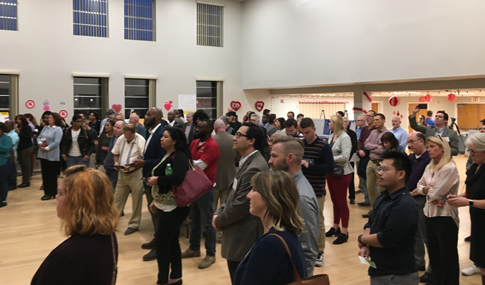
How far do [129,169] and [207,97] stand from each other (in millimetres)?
11082

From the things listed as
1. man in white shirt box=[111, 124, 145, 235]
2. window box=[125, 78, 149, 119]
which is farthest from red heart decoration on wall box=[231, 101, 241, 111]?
man in white shirt box=[111, 124, 145, 235]

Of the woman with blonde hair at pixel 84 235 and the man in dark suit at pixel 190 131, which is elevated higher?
the man in dark suit at pixel 190 131

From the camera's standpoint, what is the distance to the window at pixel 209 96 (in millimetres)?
16331

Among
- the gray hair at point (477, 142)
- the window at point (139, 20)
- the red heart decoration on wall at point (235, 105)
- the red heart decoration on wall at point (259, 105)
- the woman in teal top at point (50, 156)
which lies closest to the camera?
the gray hair at point (477, 142)

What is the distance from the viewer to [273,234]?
1.81 metres

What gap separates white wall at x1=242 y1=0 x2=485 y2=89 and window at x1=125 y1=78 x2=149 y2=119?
416 centimetres

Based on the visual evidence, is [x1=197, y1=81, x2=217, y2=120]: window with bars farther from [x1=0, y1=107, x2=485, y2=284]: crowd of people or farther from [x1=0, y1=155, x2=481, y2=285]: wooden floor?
[x1=0, y1=155, x2=481, y2=285]: wooden floor

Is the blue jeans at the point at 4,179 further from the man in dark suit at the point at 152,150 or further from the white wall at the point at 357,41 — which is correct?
the white wall at the point at 357,41

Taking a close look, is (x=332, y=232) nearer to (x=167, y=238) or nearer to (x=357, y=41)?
(x=167, y=238)

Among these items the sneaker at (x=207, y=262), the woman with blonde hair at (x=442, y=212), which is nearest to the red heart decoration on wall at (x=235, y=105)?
the sneaker at (x=207, y=262)

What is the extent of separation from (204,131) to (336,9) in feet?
28.6

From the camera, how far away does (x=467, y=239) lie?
5832 millimetres

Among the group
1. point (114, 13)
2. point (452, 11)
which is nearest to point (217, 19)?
point (114, 13)

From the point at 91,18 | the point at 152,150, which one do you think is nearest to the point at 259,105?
the point at 91,18
